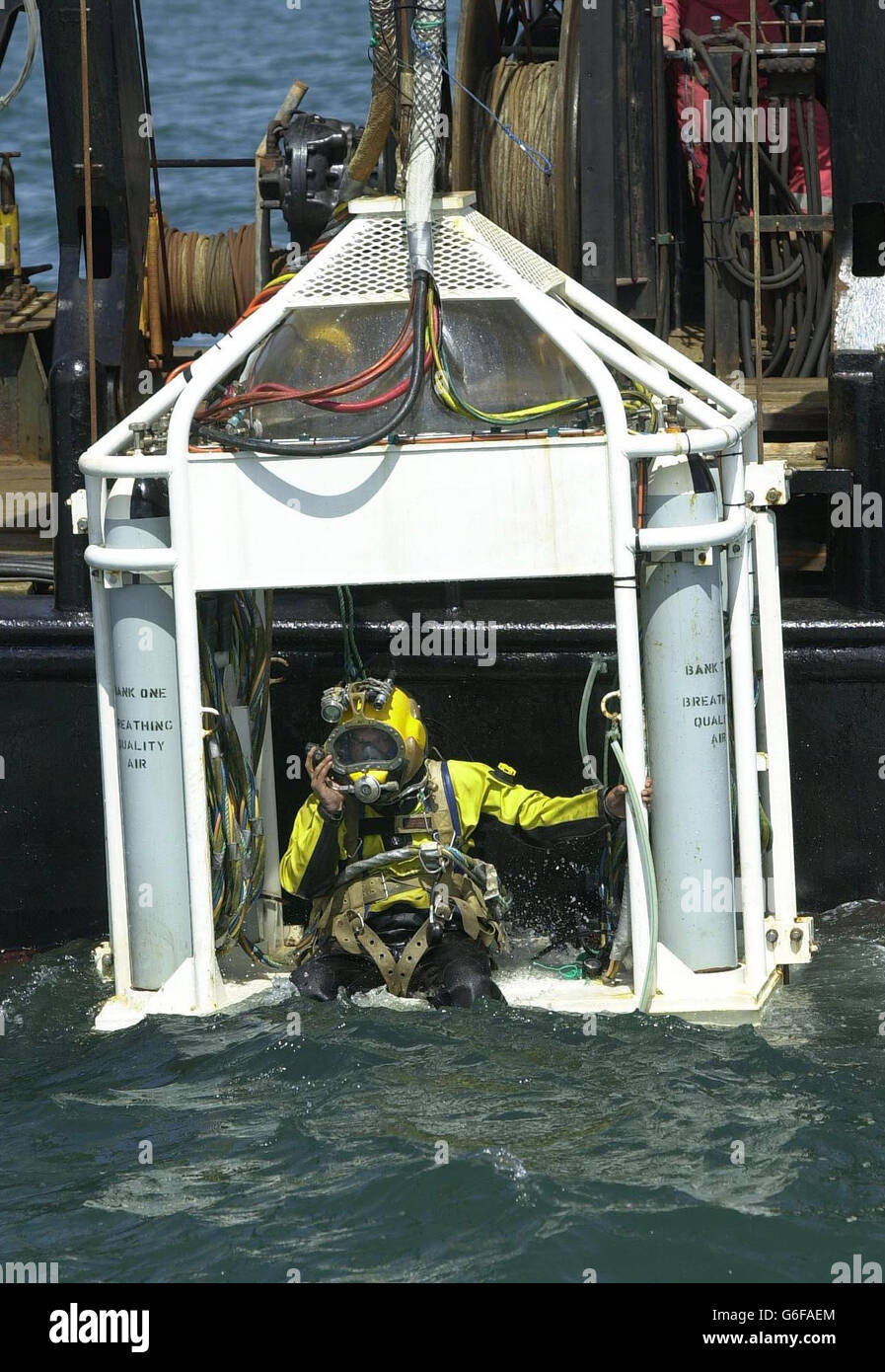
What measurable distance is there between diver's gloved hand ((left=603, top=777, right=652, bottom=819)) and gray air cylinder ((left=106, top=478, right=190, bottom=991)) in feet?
3.95

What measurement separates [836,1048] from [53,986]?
2.64 meters

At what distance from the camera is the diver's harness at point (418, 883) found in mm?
5688

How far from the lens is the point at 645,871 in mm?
5168

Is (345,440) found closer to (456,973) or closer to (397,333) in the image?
(397,333)

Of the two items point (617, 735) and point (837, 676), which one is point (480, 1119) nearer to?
point (617, 735)

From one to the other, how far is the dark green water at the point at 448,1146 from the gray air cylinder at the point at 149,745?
0.87ft

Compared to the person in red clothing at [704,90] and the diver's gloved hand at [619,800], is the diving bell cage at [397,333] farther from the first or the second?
the person in red clothing at [704,90]

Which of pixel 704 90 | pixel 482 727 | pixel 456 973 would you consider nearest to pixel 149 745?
pixel 456 973

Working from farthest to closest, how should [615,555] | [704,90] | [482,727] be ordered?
[704,90] < [482,727] < [615,555]

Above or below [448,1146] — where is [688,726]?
above

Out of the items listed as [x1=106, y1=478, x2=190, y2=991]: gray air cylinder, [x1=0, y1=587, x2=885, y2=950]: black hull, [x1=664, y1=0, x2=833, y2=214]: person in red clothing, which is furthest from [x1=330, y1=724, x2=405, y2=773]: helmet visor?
[x1=664, y1=0, x2=833, y2=214]: person in red clothing

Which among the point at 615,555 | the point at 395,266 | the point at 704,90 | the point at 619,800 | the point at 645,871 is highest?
the point at 704,90

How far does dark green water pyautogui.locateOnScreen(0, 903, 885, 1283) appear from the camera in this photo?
14.0 ft

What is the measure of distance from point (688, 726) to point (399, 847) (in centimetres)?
105
